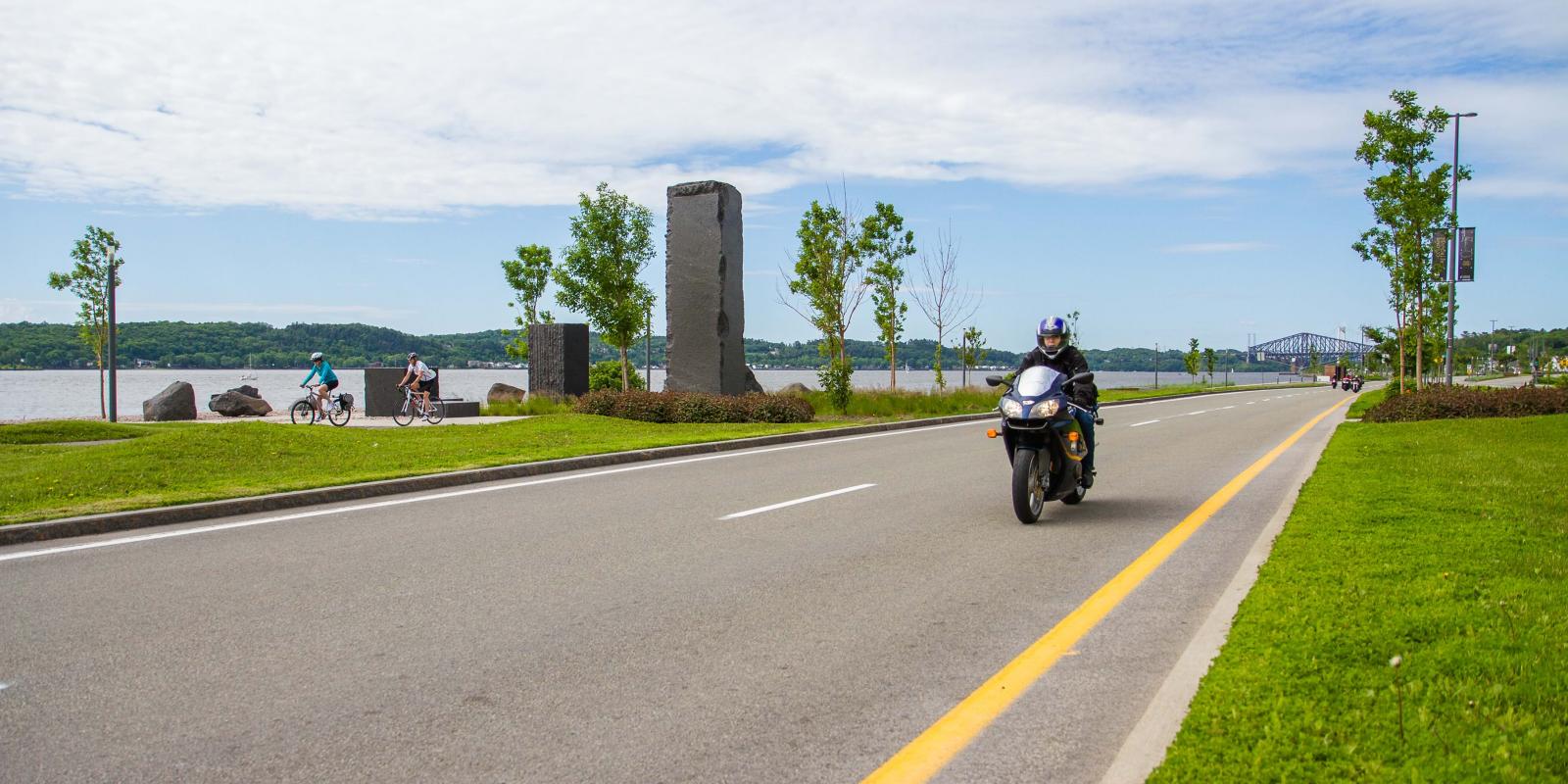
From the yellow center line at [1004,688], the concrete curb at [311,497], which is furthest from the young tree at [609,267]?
the yellow center line at [1004,688]

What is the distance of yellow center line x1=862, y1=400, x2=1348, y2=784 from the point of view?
3646 mm

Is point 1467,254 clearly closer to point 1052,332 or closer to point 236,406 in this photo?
point 1052,332

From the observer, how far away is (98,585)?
6.50 meters

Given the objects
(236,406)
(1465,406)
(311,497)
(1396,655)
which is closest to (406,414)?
(236,406)

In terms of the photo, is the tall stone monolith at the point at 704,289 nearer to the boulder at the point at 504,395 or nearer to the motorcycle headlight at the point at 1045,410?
the boulder at the point at 504,395

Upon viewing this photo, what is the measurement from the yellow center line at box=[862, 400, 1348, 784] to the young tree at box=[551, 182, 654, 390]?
30975 mm

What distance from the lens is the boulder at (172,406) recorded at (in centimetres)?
2742

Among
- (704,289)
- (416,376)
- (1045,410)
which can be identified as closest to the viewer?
(1045,410)

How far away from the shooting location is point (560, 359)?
3064 cm

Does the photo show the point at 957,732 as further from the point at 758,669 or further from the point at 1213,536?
the point at 1213,536

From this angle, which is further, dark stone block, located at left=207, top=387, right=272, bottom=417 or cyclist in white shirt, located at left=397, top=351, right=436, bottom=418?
dark stone block, located at left=207, top=387, right=272, bottom=417

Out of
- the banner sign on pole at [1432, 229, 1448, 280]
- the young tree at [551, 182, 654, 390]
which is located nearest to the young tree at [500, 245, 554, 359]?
the young tree at [551, 182, 654, 390]

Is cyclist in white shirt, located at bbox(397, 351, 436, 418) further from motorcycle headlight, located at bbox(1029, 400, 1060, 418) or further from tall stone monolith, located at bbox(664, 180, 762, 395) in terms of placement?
motorcycle headlight, located at bbox(1029, 400, 1060, 418)

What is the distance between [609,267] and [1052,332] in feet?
98.3
